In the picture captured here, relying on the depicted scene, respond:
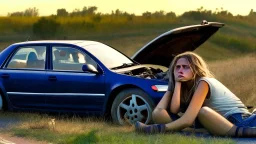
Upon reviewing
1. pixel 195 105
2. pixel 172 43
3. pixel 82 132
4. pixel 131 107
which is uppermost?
pixel 172 43

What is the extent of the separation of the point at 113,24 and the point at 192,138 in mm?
64846

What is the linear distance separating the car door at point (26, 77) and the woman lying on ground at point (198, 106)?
2875 millimetres

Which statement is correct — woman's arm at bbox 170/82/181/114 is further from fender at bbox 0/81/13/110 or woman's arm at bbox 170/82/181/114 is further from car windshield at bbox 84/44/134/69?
fender at bbox 0/81/13/110

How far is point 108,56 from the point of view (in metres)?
10.8

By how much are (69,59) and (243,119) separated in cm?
367

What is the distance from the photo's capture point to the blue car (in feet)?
32.2

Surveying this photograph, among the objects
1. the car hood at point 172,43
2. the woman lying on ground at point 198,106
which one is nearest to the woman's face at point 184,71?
the woman lying on ground at point 198,106

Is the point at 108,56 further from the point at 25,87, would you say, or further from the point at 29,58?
the point at 25,87

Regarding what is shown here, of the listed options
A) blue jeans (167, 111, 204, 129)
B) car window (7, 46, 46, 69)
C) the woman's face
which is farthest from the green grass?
car window (7, 46, 46, 69)

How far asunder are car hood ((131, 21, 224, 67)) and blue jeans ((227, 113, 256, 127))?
300 cm

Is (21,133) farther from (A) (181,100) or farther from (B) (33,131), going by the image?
(A) (181,100)

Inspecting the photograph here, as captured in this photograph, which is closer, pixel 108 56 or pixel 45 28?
pixel 108 56

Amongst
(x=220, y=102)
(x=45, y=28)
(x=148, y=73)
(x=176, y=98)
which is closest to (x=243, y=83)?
(x=148, y=73)

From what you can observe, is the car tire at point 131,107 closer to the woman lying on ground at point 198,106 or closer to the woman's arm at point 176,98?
the woman lying on ground at point 198,106
